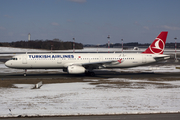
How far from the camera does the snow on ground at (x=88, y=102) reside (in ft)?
44.1

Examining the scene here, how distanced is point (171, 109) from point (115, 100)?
428 centimetres

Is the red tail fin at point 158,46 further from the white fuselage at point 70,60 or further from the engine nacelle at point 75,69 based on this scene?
the engine nacelle at point 75,69

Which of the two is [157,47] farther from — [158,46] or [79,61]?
[79,61]

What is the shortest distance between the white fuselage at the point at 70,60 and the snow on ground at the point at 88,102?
1330 cm

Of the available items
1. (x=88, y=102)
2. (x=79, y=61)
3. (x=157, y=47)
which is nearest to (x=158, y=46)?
(x=157, y=47)

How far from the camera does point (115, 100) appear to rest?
16250mm

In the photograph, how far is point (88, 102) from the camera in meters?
15.7

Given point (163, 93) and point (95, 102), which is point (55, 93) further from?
point (163, 93)

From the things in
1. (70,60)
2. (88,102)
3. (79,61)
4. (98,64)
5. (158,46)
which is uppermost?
(158,46)

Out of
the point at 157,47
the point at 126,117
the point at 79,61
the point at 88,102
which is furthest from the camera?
the point at 157,47

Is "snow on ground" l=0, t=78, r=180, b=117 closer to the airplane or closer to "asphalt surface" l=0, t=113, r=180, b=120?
"asphalt surface" l=0, t=113, r=180, b=120

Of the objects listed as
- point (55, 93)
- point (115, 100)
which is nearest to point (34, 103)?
point (55, 93)

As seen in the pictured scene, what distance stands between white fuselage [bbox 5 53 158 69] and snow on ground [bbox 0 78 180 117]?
13.3m

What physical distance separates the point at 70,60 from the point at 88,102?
59.3ft
